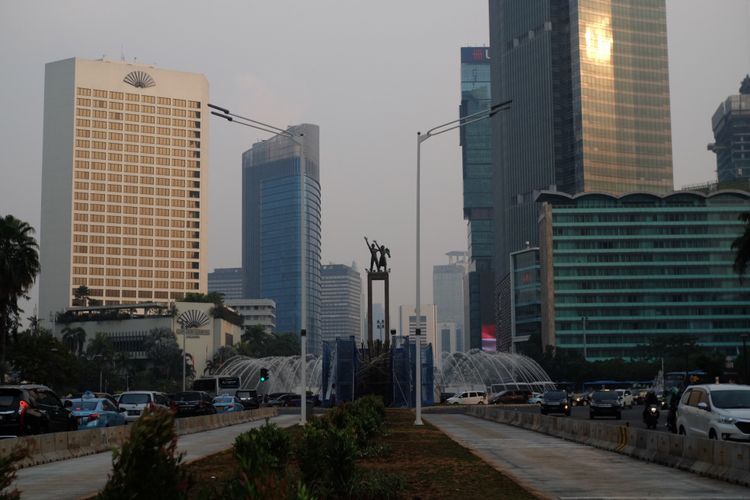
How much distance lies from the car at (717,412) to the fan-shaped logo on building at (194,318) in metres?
169

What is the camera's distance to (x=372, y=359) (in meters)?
71.8

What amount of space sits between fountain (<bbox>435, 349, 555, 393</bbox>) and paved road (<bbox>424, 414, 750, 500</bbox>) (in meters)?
88.0

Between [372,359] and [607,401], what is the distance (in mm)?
21270

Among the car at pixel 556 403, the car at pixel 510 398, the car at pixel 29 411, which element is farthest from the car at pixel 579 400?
the car at pixel 29 411

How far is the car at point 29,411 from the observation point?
88.3 ft

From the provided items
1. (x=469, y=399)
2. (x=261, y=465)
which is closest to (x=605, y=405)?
(x=469, y=399)

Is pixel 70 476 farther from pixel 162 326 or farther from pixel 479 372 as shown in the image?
pixel 162 326

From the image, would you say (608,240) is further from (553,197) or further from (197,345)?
(197,345)

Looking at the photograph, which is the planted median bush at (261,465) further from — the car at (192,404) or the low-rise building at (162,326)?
the low-rise building at (162,326)

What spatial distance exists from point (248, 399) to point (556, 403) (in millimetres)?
26658

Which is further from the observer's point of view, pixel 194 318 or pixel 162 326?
pixel 162 326

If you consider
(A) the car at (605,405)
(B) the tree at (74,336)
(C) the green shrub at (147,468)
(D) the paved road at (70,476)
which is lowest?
(A) the car at (605,405)

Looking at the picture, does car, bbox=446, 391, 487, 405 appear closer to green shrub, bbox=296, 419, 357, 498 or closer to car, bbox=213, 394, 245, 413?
car, bbox=213, 394, 245, 413

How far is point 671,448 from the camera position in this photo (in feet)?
73.2
